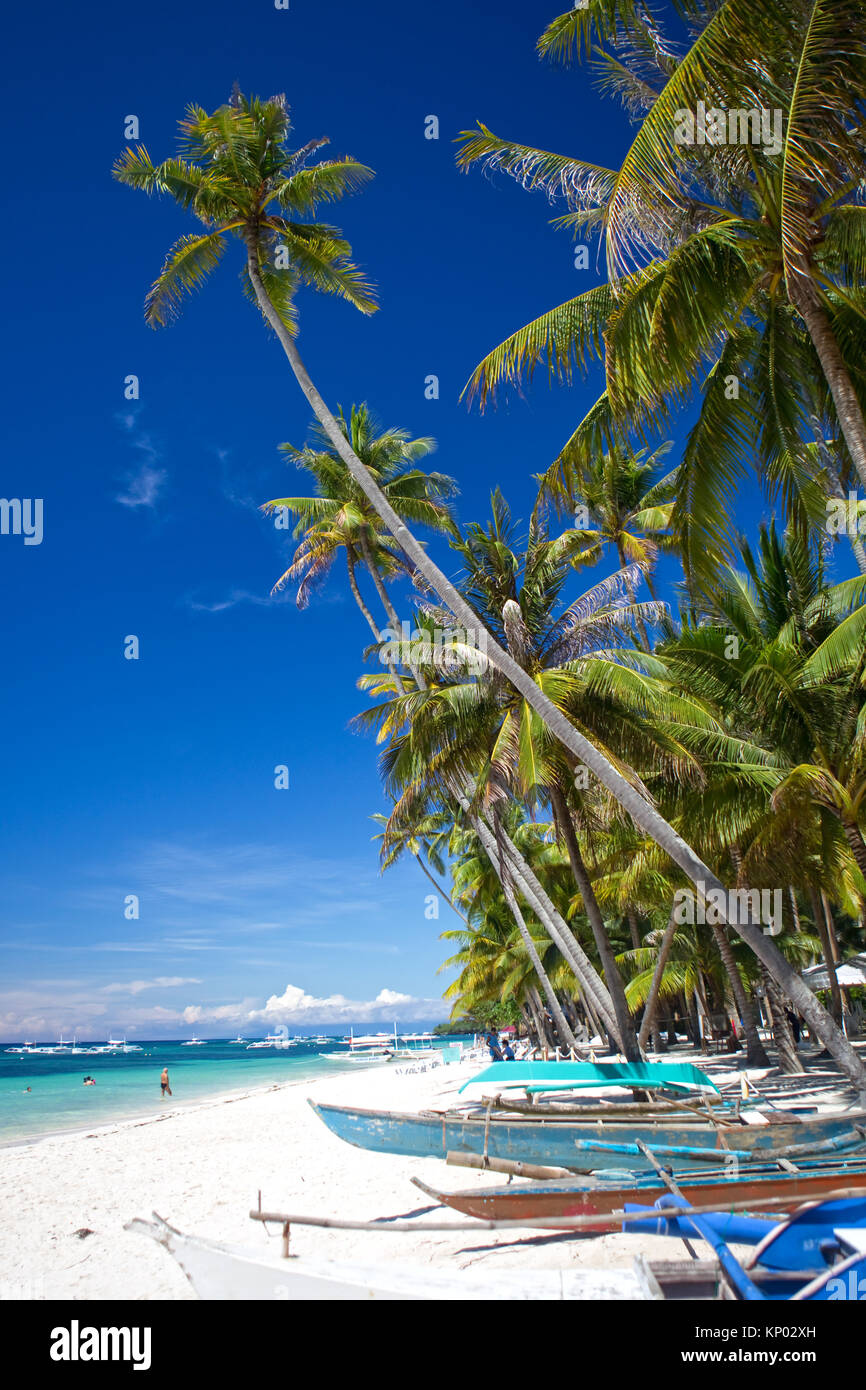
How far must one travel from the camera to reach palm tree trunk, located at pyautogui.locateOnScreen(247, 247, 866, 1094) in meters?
8.73

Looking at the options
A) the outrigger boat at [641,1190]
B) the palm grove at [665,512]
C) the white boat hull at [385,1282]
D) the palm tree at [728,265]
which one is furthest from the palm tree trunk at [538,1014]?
the white boat hull at [385,1282]

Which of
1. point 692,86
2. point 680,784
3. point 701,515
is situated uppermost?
point 692,86

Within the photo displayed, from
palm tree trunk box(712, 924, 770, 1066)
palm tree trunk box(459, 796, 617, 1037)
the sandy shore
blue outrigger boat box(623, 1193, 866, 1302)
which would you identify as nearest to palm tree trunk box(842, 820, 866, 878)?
palm tree trunk box(459, 796, 617, 1037)

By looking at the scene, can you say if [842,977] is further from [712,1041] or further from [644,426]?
[644,426]

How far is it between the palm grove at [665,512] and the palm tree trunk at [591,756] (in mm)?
41

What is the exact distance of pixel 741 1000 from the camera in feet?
59.0

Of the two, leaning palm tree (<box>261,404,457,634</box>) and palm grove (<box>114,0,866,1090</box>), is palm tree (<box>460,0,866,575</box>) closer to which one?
palm grove (<box>114,0,866,1090</box>)

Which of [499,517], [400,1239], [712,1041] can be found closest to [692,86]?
[499,517]

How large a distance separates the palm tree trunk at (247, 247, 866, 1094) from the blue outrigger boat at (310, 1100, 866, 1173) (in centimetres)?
108

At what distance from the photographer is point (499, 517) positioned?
14.8 meters

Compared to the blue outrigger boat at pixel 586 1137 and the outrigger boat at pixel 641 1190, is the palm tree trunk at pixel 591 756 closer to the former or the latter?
the blue outrigger boat at pixel 586 1137
